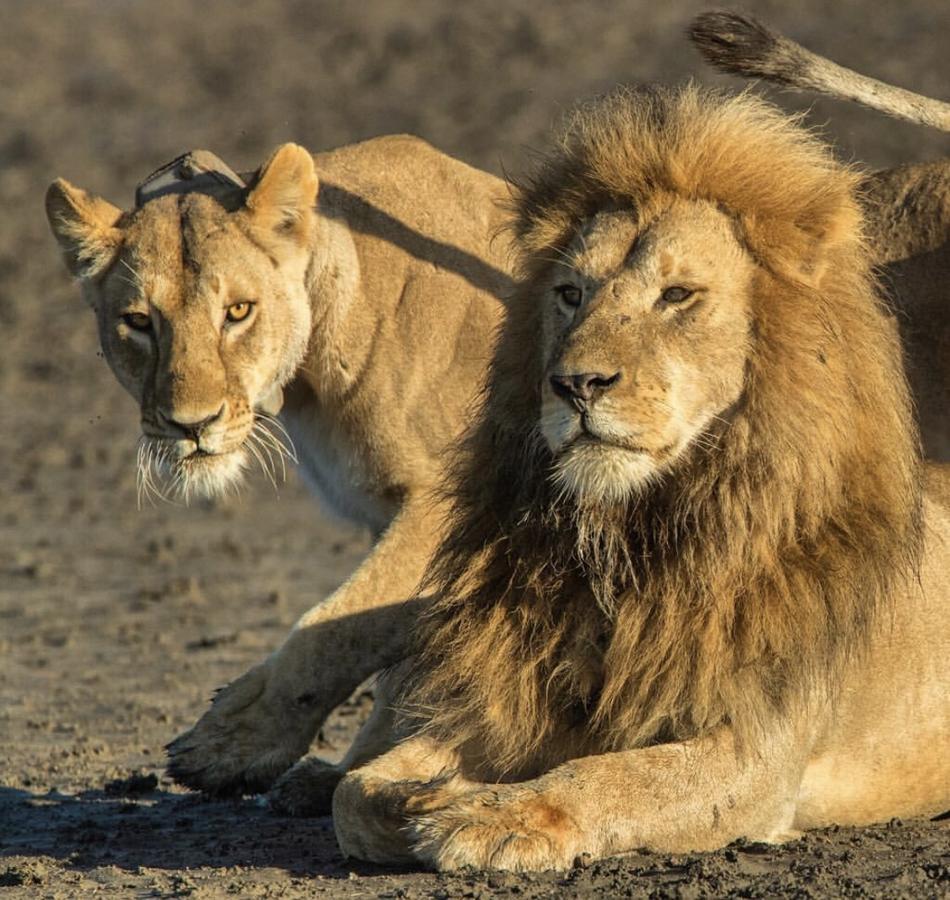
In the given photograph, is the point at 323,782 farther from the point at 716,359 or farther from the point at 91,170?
the point at 91,170

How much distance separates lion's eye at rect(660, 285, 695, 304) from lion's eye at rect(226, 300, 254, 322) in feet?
4.58

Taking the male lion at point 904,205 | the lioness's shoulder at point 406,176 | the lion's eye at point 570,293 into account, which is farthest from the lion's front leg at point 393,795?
the lioness's shoulder at point 406,176

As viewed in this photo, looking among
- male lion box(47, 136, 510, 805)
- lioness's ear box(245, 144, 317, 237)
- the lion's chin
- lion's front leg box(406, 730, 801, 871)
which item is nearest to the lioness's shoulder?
male lion box(47, 136, 510, 805)

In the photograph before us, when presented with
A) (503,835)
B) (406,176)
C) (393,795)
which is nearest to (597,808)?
(503,835)

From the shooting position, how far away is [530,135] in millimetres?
14539

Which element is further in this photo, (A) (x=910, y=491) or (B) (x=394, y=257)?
(B) (x=394, y=257)

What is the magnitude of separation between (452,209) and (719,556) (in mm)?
2075

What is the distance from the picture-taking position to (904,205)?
5.52 metres

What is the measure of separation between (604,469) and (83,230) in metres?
1.88

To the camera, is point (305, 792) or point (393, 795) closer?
point (393, 795)

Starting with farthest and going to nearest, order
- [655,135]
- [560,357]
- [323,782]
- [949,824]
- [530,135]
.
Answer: [530,135] → [323,782] → [949,824] → [655,135] → [560,357]

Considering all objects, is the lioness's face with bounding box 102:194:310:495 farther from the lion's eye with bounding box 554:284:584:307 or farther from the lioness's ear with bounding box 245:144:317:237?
the lion's eye with bounding box 554:284:584:307

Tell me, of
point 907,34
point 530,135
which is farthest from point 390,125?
point 907,34

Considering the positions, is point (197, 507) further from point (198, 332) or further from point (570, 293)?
point (570, 293)
